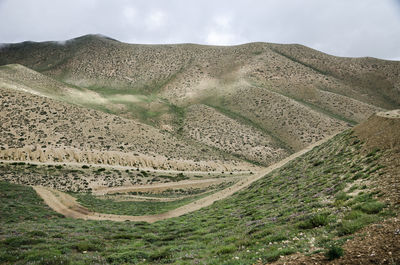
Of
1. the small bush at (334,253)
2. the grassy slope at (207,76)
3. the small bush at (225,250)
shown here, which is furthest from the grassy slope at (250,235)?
the grassy slope at (207,76)

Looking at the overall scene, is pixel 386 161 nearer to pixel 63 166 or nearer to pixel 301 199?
pixel 301 199

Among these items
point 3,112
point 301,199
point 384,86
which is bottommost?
point 301,199

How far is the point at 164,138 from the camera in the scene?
8219cm

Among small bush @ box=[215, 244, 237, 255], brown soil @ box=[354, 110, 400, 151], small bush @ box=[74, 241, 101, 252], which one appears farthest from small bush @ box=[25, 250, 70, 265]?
brown soil @ box=[354, 110, 400, 151]

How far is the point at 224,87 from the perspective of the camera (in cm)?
12812

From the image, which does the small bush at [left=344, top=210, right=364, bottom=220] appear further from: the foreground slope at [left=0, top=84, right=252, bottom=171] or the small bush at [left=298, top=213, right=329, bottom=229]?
the foreground slope at [left=0, top=84, right=252, bottom=171]

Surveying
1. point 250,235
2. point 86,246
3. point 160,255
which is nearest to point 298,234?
point 250,235

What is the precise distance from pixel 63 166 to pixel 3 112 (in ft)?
113

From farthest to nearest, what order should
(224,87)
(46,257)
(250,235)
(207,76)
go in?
(207,76) → (224,87) → (250,235) → (46,257)

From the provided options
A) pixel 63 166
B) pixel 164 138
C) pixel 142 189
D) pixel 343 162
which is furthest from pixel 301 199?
pixel 164 138

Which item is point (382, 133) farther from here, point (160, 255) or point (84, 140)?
point (84, 140)

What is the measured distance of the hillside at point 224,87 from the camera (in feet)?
306

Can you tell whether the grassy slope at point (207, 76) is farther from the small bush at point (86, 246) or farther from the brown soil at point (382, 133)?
the small bush at point (86, 246)

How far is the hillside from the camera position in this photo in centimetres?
9331
